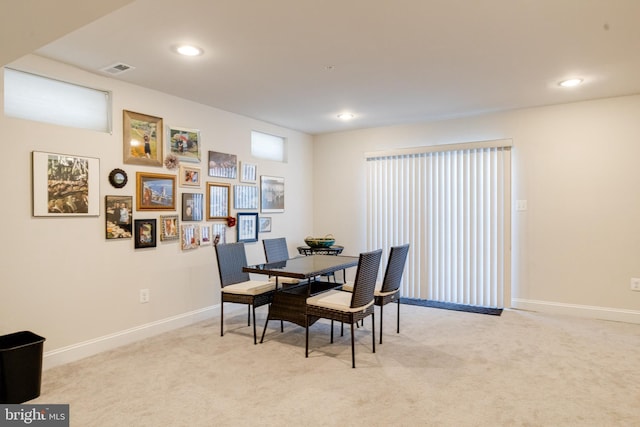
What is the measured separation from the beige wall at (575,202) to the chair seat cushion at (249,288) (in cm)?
299

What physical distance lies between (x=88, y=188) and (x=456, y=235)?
413 cm

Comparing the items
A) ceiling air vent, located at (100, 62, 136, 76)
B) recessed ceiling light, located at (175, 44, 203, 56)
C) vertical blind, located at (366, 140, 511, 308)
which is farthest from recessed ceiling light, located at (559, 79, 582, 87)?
ceiling air vent, located at (100, 62, 136, 76)

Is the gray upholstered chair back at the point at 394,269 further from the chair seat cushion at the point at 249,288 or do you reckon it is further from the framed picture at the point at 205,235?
the framed picture at the point at 205,235

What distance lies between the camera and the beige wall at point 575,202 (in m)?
4.04

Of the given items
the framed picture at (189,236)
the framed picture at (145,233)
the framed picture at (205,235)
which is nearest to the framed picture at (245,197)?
the framed picture at (205,235)

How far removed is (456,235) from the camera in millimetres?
4906

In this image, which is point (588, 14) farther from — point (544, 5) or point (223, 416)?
point (223, 416)

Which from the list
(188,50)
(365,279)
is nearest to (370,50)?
(188,50)

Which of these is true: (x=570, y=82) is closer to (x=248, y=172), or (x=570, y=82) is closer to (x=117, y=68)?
(x=248, y=172)

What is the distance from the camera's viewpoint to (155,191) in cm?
372

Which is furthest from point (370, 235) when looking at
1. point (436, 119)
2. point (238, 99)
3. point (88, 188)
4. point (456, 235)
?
point (88, 188)

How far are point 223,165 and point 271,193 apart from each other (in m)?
0.94

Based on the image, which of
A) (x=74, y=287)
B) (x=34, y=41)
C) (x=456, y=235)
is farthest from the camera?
(x=456, y=235)

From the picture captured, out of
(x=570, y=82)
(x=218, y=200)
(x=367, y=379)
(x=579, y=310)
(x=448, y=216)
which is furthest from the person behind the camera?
(x=448, y=216)
